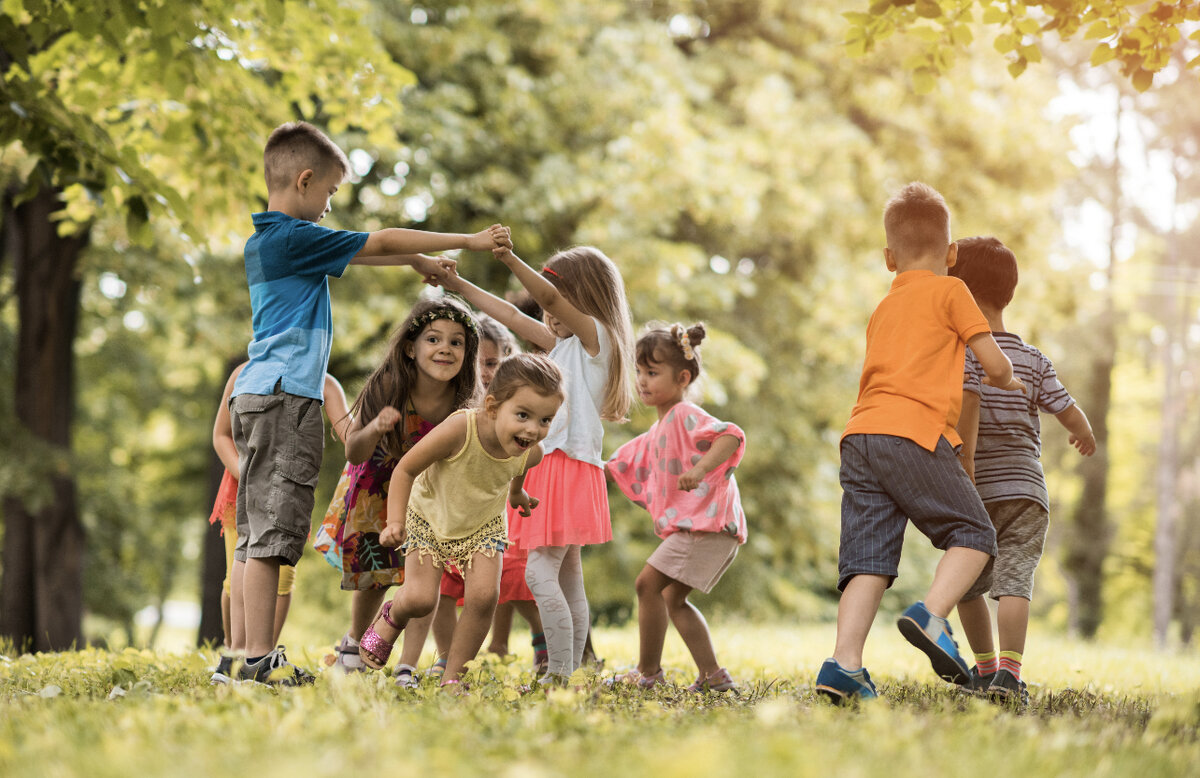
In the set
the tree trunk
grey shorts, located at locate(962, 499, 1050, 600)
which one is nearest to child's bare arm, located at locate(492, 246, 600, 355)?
grey shorts, located at locate(962, 499, 1050, 600)

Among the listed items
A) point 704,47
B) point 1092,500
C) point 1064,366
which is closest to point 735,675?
point 704,47

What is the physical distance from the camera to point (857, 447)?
3.96 metres

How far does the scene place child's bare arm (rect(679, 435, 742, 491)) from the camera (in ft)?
14.9

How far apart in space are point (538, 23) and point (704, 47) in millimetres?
2937

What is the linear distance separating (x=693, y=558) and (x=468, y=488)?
1.18m

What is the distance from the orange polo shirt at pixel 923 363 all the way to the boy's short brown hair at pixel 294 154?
241 cm

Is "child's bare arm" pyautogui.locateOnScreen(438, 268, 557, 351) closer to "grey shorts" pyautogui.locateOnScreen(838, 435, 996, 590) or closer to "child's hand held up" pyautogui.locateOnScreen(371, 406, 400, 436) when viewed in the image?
"child's hand held up" pyautogui.locateOnScreen(371, 406, 400, 436)

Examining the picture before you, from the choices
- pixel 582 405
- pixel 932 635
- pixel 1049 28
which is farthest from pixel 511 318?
pixel 1049 28

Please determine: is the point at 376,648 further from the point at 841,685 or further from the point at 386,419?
the point at 841,685

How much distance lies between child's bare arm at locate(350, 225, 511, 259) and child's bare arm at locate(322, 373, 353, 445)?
97 cm

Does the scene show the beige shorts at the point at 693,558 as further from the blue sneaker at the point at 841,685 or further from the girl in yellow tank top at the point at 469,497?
the blue sneaker at the point at 841,685

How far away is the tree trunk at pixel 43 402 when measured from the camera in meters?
11.4

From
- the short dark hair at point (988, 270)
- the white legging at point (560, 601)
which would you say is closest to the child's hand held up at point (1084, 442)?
the short dark hair at point (988, 270)

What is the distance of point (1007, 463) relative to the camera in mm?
4566
